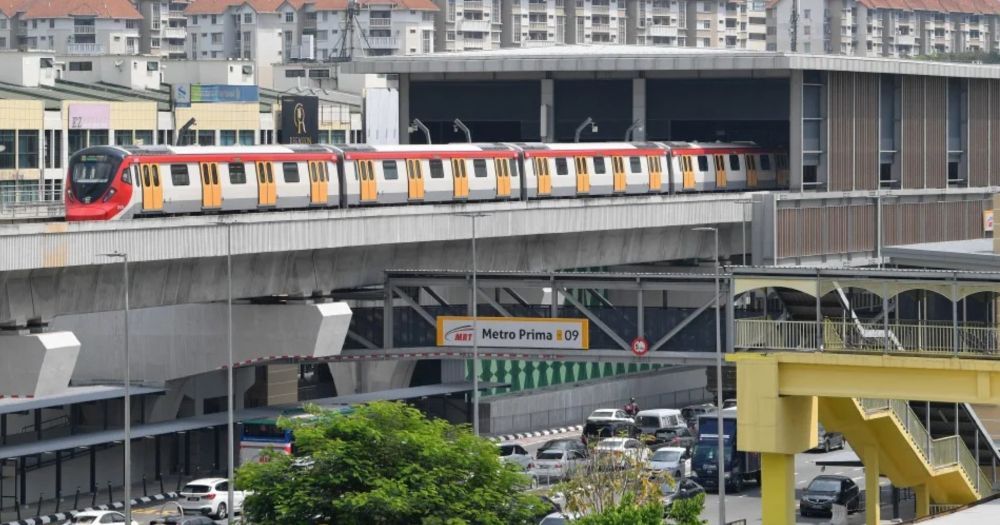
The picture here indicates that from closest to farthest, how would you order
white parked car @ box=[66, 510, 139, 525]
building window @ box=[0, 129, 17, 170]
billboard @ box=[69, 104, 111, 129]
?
1. white parked car @ box=[66, 510, 139, 525]
2. building window @ box=[0, 129, 17, 170]
3. billboard @ box=[69, 104, 111, 129]

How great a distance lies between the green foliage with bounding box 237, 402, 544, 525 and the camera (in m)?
41.8

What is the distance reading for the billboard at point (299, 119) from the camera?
13362 centimetres

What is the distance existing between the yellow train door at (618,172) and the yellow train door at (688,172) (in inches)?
155

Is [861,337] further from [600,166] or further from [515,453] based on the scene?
[600,166]

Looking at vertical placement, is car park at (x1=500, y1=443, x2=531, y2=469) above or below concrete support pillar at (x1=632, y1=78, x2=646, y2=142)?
below

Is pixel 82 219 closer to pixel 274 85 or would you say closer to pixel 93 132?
pixel 93 132

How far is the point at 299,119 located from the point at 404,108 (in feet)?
134

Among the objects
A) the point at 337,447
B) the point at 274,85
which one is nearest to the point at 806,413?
the point at 337,447

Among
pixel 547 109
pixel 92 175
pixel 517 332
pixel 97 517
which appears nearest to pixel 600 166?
pixel 547 109

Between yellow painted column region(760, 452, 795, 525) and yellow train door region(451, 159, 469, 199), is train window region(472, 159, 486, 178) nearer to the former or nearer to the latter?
yellow train door region(451, 159, 469, 199)

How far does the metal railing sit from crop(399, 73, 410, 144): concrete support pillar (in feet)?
167

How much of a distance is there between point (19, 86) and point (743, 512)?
2992 inches

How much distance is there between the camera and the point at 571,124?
9412cm

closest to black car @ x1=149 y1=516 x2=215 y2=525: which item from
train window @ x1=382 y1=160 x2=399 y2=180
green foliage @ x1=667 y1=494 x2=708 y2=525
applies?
green foliage @ x1=667 y1=494 x2=708 y2=525
